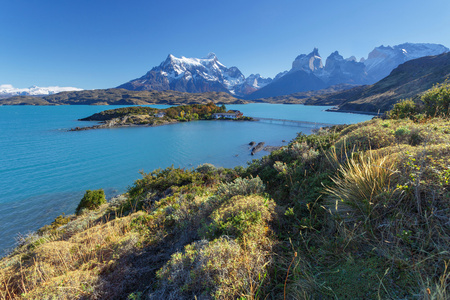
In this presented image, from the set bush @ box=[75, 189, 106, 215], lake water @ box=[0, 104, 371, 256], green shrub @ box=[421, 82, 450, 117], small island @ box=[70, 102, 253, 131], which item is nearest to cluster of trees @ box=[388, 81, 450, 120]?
green shrub @ box=[421, 82, 450, 117]

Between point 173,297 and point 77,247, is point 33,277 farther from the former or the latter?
point 173,297

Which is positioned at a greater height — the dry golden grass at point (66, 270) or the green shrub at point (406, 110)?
the green shrub at point (406, 110)

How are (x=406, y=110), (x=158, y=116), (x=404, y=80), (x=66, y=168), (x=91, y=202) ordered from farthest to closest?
(x=404, y=80), (x=158, y=116), (x=66, y=168), (x=91, y=202), (x=406, y=110)

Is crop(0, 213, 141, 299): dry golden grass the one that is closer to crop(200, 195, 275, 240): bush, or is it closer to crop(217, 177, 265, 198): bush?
crop(200, 195, 275, 240): bush

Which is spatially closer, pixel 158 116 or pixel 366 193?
pixel 366 193

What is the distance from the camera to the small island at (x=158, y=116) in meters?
83.1

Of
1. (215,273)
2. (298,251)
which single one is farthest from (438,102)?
(215,273)

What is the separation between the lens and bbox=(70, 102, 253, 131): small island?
83.1m

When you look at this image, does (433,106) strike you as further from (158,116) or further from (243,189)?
(158,116)

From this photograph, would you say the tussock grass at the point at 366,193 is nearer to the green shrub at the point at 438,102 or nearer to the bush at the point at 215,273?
the bush at the point at 215,273

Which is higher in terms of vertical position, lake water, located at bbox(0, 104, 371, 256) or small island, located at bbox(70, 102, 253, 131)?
small island, located at bbox(70, 102, 253, 131)

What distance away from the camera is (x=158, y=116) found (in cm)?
9844

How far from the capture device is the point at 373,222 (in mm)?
3055

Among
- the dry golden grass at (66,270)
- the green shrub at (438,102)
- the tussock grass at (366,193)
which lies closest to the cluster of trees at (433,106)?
the green shrub at (438,102)
